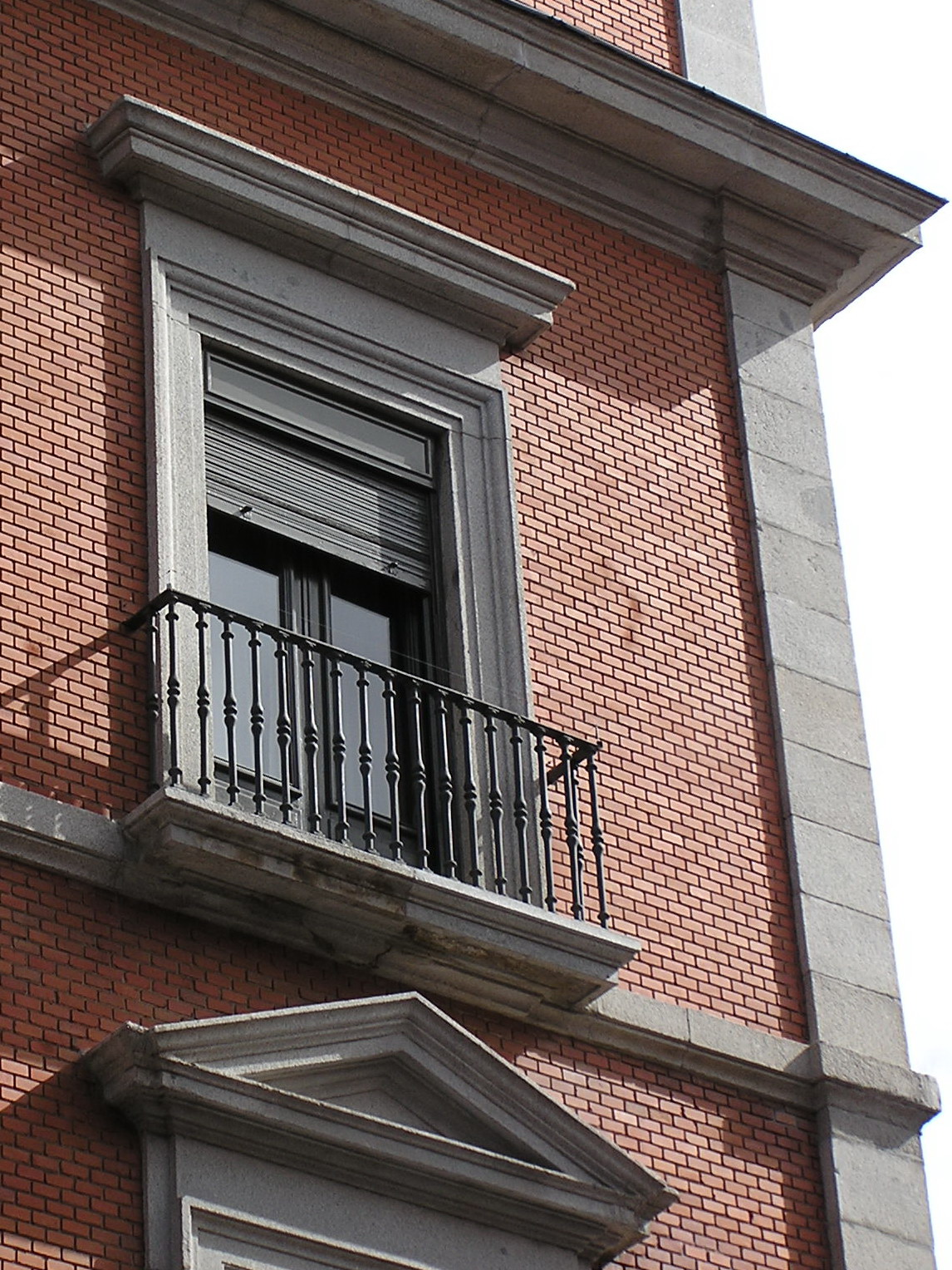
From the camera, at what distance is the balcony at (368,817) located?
468 inches

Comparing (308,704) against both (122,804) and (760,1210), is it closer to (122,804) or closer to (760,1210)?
(122,804)

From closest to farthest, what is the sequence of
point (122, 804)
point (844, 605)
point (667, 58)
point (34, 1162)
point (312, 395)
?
point (34, 1162), point (122, 804), point (312, 395), point (844, 605), point (667, 58)

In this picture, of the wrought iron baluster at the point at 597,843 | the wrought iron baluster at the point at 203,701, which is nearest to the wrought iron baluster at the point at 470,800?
the wrought iron baluster at the point at 597,843

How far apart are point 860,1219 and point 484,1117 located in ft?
6.33

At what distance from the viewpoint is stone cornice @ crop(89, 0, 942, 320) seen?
1470 cm

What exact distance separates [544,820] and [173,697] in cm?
176

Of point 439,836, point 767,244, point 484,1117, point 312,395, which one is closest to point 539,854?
point 439,836

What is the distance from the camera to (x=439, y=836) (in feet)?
42.1

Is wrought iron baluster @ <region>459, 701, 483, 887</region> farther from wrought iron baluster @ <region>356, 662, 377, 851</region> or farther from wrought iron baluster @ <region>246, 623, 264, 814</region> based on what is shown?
wrought iron baluster @ <region>246, 623, 264, 814</region>

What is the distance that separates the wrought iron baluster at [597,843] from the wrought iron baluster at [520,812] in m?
0.27

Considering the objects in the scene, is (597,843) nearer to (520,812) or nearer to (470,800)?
(520,812)

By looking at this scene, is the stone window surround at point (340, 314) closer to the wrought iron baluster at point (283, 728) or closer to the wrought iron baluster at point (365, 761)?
the wrought iron baluster at point (283, 728)

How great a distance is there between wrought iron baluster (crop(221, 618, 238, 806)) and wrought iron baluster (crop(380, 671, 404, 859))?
2.05 ft

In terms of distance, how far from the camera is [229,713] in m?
12.3
